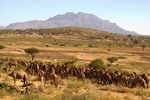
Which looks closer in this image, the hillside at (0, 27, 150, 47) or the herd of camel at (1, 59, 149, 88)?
the herd of camel at (1, 59, 149, 88)

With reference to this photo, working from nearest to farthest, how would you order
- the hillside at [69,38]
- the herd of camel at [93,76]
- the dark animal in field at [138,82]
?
the herd of camel at [93,76], the dark animal in field at [138,82], the hillside at [69,38]

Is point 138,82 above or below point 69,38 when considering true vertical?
above

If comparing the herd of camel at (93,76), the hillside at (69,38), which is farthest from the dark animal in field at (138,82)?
the hillside at (69,38)

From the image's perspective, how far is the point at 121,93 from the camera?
14070 mm

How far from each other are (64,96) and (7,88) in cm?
438

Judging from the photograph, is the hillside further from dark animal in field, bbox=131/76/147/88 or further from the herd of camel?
dark animal in field, bbox=131/76/147/88

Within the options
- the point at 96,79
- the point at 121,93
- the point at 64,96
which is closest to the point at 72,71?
the point at 96,79

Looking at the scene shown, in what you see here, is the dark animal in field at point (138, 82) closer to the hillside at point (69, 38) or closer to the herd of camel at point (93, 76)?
the herd of camel at point (93, 76)

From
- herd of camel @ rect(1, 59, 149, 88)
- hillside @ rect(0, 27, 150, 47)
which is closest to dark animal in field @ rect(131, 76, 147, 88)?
herd of camel @ rect(1, 59, 149, 88)

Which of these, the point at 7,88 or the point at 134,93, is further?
the point at 134,93

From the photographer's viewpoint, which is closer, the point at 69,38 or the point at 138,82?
the point at 138,82

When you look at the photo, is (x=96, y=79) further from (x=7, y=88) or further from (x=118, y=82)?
(x=7, y=88)

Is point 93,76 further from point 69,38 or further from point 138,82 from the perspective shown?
point 69,38

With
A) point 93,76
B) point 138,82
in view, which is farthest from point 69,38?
point 138,82
